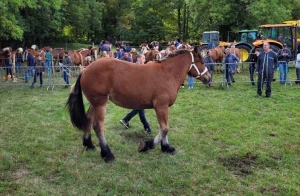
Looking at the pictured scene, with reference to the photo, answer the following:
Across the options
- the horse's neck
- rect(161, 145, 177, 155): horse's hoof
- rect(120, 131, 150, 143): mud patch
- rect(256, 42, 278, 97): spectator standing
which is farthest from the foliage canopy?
rect(161, 145, 177, 155): horse's hoof

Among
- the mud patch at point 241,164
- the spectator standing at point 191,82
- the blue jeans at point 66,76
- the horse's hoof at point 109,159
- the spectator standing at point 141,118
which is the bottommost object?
the mud patch at point 241,164

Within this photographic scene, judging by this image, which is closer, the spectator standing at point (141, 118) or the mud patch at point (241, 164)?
the mud patch at point (241, 164)

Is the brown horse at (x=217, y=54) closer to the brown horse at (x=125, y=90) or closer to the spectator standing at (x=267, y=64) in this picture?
the spectator standing at (x=267, y=64)

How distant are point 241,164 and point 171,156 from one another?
1243 millimetres

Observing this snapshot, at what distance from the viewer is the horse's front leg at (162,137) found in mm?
6109

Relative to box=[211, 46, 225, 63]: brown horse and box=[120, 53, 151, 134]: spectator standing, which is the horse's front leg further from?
box=[211, 46, 225, 63]: brown horse

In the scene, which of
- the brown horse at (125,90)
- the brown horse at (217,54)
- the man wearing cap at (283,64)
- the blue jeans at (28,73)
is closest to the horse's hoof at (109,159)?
the brown horse at (125,90)

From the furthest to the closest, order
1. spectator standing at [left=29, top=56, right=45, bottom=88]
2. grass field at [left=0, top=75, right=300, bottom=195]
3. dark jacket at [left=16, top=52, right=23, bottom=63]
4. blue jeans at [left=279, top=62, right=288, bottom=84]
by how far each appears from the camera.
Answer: dark jacket at [left=16, top=52, right=23, bottom=63] → spectator standing at [left=29, top=56, right=45, bottom=88] → blue jeans at [left=279, top=62, right=288, bottom=84] → grass field at [left=0, top=75, right=300, bottom=195]

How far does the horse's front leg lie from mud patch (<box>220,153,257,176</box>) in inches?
40.5

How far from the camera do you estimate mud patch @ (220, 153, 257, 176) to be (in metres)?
5.48

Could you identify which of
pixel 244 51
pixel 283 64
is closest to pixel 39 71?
pixel 283 64

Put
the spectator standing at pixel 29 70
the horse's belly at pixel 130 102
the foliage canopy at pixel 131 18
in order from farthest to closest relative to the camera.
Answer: the foliage canopy at pixel 131 18
the spectator standing at pixel 29 70
the horse's belly at pixel 130 102

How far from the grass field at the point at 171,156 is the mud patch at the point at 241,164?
16 mm

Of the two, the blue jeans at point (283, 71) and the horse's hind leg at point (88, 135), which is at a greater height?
the blue jeans at point (283, 71)
